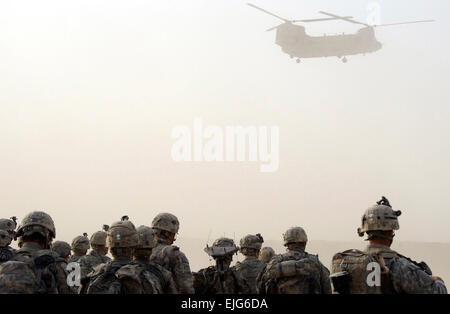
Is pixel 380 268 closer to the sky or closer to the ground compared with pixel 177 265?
closer to the sky

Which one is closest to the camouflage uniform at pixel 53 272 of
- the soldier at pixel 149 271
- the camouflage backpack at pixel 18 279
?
the camouflage backpack at pixel 18 279

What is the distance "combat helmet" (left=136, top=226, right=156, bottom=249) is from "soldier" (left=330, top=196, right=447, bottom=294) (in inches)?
95.5

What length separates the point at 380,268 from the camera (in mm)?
7195

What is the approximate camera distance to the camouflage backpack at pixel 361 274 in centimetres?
716

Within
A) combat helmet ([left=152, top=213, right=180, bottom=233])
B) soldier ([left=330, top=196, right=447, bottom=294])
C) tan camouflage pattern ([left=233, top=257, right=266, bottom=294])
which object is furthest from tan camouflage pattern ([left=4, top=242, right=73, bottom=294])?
tan camouflage pattern ([left=233, top=257, right=266, bottom=294])

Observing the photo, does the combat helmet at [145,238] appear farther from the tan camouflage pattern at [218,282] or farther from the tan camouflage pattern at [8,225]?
the tan camouflage pattern at [8,225]

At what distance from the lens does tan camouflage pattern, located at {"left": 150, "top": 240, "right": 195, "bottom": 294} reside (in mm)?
8797

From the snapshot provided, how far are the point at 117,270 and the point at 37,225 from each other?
216 centimetres

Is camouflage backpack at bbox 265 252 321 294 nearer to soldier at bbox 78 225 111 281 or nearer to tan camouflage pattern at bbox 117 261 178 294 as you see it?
tan camouflage pattern at bbox 117 261 178 294

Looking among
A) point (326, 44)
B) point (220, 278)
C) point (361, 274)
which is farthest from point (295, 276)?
point (326, 44)

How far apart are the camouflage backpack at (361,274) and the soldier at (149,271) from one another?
2078 millimetres

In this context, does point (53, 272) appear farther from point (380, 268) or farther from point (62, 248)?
point (62, 248)
